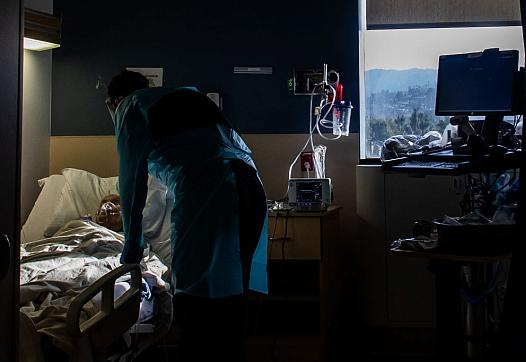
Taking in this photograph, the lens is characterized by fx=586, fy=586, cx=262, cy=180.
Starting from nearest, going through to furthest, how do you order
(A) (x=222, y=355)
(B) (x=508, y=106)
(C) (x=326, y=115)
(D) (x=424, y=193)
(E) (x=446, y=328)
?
1. (A) (x=222, y=355)
2. (E) (x=446, y=328)
3. (B) (x=508, y=106)
4. (D) (x=424, y=193)
5. (C) (x=326, y=115)

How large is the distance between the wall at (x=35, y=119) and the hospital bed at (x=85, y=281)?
0.41ft

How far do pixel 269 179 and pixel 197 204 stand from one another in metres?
1.52

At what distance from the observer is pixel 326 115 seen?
351 centimetres

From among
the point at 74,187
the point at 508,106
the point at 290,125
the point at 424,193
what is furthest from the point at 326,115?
the point at 74,187

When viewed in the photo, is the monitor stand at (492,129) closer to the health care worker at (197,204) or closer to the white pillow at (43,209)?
the health care worker at (197,204)

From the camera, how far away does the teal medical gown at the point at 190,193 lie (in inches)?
79.8

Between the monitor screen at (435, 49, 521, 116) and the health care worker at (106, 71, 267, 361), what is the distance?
1075 millimetres

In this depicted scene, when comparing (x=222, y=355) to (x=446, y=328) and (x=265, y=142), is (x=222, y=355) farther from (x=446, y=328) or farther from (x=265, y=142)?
(x=265, y=142)

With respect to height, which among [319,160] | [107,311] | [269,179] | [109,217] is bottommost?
[107,311]

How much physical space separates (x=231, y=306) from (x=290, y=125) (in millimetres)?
1700

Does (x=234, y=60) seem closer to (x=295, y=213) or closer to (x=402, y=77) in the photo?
(x=402, y=77)

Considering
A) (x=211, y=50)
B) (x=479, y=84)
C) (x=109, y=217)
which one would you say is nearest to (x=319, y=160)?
(x=211, y=50)

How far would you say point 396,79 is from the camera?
3.56m

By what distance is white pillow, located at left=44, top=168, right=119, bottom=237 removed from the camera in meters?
3.21
